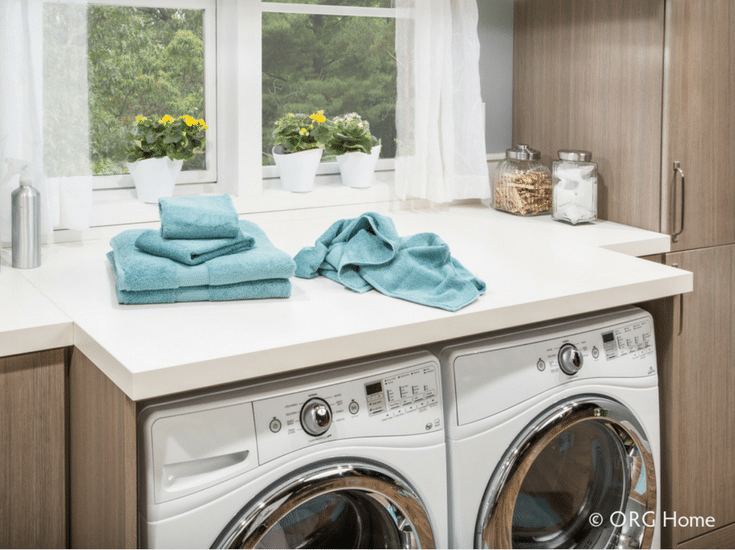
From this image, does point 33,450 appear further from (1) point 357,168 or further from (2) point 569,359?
(1) point 357,168

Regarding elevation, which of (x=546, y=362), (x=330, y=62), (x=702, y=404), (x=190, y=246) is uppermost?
(x=330, y=62)

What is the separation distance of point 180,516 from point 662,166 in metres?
1.56

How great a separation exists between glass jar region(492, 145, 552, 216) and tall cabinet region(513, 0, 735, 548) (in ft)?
0.55

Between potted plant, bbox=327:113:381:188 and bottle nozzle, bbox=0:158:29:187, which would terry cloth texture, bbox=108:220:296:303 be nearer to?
bottle nozzle, bbox=0:158:29:187

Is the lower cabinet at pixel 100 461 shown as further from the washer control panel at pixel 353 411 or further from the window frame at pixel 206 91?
the window frame at pixel 206 91

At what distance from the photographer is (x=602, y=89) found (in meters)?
2.24

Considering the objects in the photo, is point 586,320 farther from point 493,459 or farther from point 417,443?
point 417,443

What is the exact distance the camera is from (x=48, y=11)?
5.79 feet

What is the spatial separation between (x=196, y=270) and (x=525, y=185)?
1.22m

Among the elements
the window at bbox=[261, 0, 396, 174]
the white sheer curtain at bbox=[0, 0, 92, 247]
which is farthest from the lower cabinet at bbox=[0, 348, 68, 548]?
the window at bbox=[261, 0, 396, 174]

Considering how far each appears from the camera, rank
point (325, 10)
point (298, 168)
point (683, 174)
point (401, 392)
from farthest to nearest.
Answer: point (325, 10), point (298, 168), point (683, 174), point (401, 392)

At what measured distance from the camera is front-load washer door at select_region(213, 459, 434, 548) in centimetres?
128

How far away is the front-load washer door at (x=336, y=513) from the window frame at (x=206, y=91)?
119cm

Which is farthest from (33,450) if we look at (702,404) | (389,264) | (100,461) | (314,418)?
(702,404)
